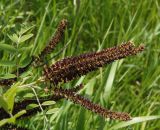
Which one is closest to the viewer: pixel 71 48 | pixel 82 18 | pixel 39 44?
pixel 39 44

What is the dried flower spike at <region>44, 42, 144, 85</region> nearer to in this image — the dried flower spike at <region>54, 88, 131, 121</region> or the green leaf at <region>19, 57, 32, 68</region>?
the dried flower spike at <region>54, 88, 131, 121</region>

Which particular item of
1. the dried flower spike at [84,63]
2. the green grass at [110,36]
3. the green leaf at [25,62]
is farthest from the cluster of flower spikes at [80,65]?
the green grass at [110,36]

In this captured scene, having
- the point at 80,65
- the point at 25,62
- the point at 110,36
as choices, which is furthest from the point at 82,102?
the point at 110,36

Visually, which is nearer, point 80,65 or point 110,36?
point 80,65

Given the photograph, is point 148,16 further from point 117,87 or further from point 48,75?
point 48,75

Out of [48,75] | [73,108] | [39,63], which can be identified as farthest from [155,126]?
[48,75]

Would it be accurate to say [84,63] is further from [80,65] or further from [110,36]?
[110,36]
